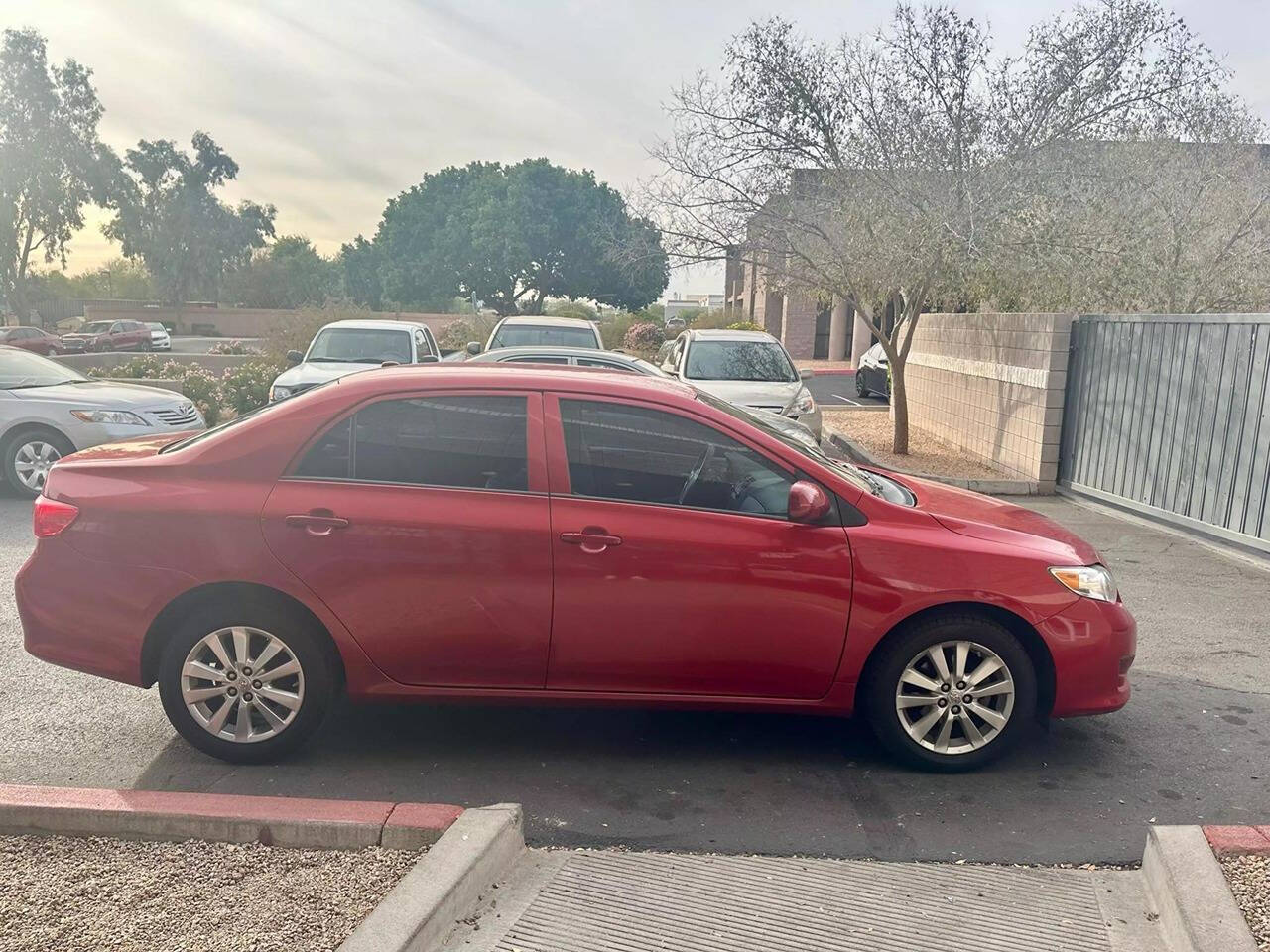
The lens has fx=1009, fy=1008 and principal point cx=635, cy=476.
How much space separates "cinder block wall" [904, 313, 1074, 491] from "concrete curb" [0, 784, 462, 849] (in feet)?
31.3

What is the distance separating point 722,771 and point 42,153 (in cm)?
4762

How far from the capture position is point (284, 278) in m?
74.0

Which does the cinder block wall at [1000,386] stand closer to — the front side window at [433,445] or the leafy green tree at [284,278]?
the front side window at [433,445]

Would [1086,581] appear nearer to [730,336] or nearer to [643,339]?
[730,336]

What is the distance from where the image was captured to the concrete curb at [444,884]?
9.46 feet

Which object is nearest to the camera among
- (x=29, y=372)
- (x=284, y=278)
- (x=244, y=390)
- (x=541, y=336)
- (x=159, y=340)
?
(x=29, y=372)

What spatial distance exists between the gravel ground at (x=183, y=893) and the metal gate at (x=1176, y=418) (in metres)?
7.70

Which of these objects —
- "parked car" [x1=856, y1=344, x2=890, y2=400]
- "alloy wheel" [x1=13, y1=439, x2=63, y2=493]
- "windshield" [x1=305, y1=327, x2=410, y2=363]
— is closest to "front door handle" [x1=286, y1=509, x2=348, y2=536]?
"alloy wheel" [x1=13, y1=439, x2=63, y2=493]

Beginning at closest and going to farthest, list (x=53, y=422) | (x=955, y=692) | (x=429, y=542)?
(x=429, y=542) → (x=955, y=692) → (x=53, y=422)

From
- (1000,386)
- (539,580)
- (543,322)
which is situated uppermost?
(543,322)

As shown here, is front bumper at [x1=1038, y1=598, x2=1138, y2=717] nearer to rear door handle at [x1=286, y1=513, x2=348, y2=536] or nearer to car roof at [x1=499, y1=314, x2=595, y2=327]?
rear door handle at [x1=286, y1=513, x2=348, y2=536]

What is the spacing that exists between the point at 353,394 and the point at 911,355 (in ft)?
46.7

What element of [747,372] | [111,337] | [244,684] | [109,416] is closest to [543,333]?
[747,372]

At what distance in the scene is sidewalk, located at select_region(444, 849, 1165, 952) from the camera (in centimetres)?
308
